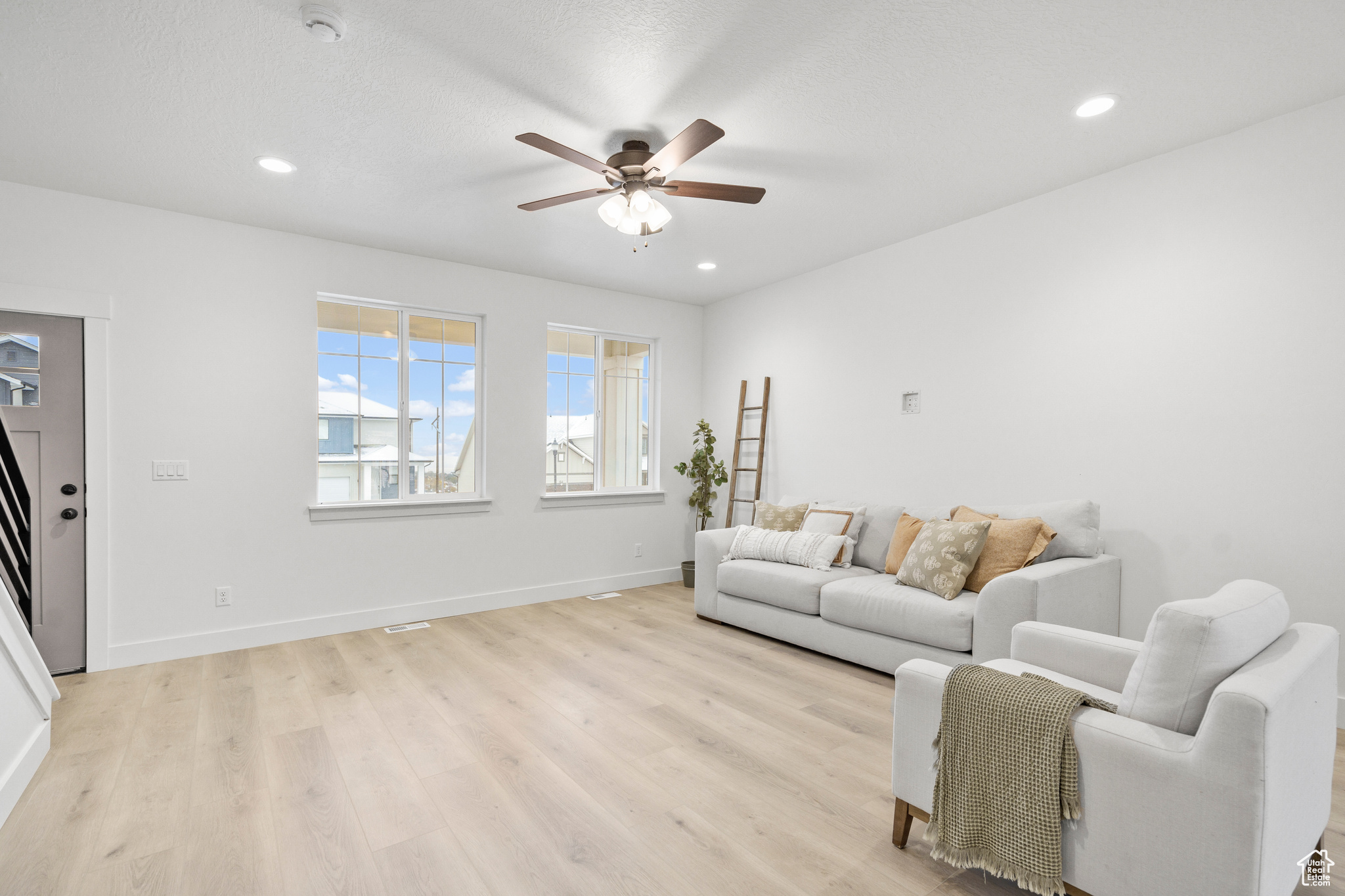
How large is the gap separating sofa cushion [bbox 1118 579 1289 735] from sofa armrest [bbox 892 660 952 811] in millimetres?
433

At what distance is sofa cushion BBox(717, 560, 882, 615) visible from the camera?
3658 mm

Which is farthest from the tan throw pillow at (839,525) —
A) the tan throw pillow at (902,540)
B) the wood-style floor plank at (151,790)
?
the wood-style floor plank at (151,790)

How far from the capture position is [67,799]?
213 cm

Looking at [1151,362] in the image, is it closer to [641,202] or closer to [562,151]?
[641,202]

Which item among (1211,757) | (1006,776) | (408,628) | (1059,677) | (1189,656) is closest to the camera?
(1211,757)

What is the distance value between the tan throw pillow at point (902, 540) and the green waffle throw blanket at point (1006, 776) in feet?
6.45

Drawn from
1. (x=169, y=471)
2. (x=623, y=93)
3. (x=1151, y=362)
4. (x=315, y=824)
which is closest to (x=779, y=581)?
(x=1151, y=362)

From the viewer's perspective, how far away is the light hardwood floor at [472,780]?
1.76m

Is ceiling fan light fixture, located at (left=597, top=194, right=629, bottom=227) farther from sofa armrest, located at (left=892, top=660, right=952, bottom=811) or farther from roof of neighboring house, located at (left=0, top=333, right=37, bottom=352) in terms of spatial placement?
roof of neighboring house, located at (left=0, top=333, right=37, bottom=352)

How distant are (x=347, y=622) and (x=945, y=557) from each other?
A: 3.72 metres

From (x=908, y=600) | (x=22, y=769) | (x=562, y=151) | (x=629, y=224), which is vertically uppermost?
(x=562, y=151)

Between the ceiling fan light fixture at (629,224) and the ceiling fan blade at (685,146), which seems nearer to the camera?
the ceiling fan blade at (685,146)

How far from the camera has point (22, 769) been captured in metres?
2.18

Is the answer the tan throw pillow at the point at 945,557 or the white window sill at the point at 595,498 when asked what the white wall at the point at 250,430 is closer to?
the white window sill at the point at 595,498
